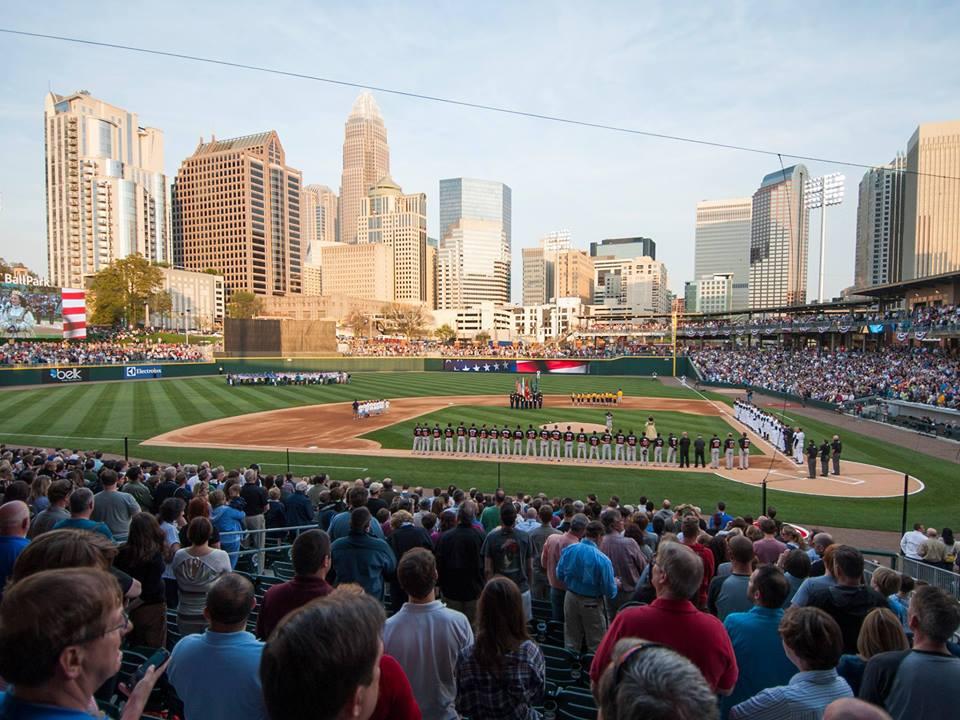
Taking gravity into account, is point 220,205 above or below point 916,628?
above

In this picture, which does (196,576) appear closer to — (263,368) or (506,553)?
(506,553)

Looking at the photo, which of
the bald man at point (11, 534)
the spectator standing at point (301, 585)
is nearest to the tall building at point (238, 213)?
the bald man at point (11, 534)

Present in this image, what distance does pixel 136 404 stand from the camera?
1414 inches

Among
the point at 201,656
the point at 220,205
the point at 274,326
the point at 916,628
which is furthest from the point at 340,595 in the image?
the point at 220,205

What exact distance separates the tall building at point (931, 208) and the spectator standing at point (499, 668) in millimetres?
127210

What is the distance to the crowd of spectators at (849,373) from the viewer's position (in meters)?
33.4

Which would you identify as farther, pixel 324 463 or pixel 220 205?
pixel 220 205

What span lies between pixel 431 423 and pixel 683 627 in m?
27.2

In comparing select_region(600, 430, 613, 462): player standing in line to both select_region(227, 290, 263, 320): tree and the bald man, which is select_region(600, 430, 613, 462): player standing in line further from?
select_region(227, 290, 263, 320): tree

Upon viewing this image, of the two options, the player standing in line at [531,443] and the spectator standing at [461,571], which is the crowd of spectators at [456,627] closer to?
the spectator standing at [461,571]

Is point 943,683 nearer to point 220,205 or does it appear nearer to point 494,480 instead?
point 494,480

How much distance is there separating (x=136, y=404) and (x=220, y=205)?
133276 millimetres

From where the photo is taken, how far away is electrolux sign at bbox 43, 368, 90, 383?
47094 mm

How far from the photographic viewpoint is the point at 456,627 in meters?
3.57
